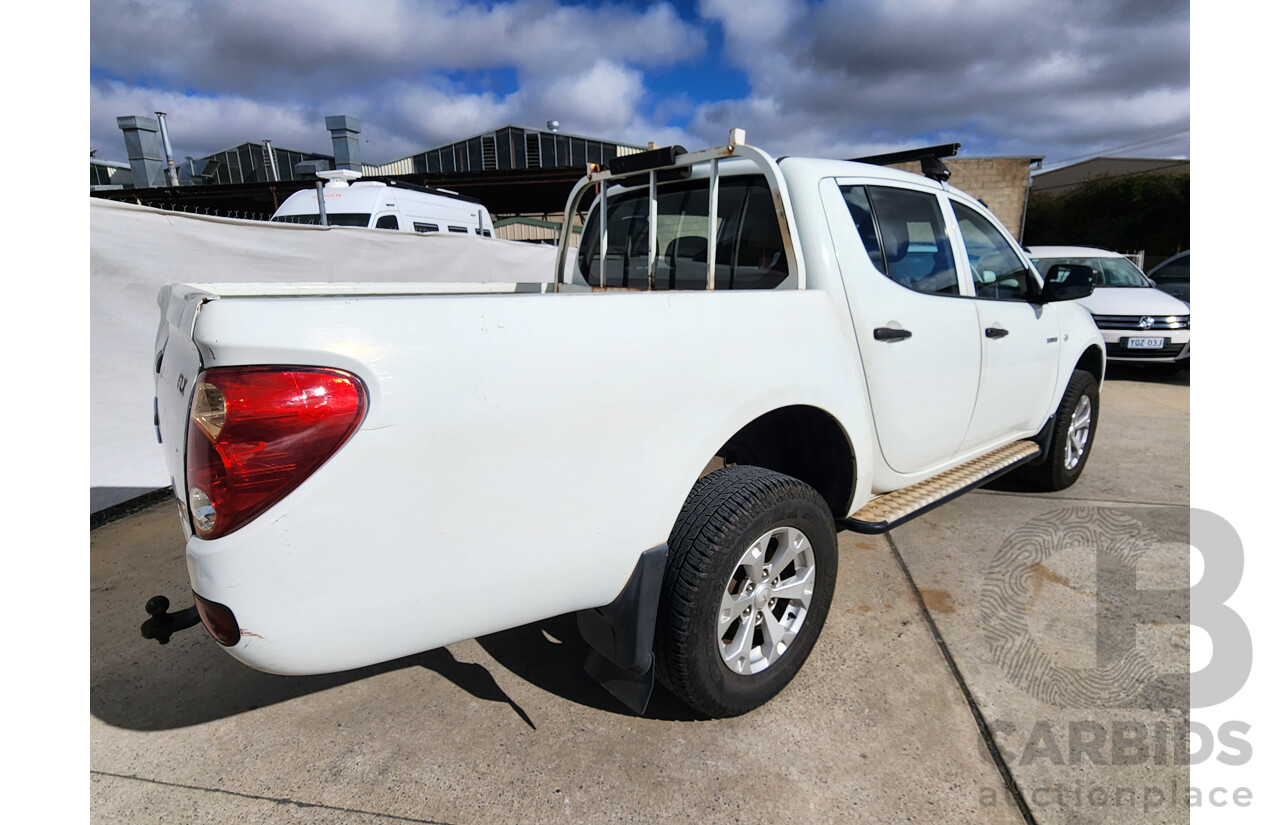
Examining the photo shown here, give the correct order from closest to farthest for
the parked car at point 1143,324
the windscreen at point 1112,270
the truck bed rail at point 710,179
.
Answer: the truck bed rail at point 710,179, the parked car at point 1143,324, the windscreen at point 1112,270

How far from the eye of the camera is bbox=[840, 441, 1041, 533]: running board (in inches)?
103

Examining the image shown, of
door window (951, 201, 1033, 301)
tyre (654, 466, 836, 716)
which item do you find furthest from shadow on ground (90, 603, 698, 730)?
door window (951, 201, 1033, 301)

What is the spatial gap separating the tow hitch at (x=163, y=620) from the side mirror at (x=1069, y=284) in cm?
392

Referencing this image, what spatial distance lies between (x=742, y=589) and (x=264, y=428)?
4.91 ft

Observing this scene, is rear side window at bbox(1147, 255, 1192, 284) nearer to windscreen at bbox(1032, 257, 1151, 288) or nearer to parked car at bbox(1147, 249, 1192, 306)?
parked car at bbox(1147, 249, 1192, 306)

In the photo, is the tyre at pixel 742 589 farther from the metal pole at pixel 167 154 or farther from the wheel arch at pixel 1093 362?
the metal pole at pixel 167 154

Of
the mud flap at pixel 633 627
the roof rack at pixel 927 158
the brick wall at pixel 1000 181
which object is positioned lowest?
the mud flap at pixel 633 627

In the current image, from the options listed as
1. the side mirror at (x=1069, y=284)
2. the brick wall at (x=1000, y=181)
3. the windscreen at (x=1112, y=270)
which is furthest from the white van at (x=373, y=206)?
the brick wall at (x=1000, y=181)

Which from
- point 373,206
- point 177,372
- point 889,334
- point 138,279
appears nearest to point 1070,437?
point 889,334

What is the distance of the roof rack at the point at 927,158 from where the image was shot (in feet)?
10.1

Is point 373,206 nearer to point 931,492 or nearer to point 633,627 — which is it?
point 931,492

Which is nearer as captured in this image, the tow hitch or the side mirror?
the tow hitch

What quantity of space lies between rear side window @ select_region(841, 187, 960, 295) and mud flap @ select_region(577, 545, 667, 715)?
1621mm

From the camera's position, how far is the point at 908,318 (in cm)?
263
